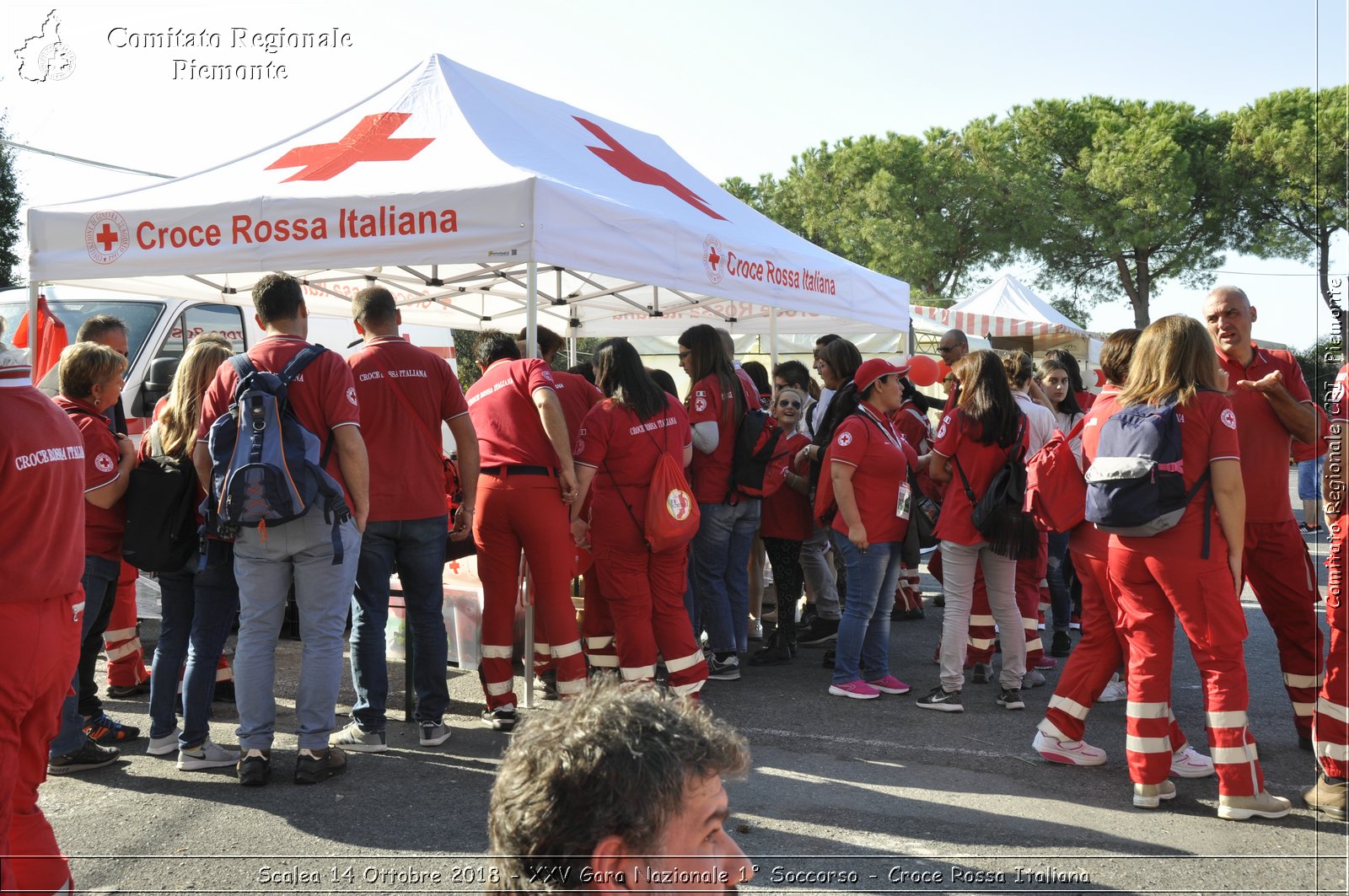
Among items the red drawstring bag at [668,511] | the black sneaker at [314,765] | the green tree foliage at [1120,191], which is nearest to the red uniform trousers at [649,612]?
the red drawstring bag at [668,511]

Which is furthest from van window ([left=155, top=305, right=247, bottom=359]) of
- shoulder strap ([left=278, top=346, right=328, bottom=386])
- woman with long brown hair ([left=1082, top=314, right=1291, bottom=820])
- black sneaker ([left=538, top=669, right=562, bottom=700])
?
woman with long brown hair ([left=1082, top=314, right=1291, bottom=820])

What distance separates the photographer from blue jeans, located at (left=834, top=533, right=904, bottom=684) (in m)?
5.44

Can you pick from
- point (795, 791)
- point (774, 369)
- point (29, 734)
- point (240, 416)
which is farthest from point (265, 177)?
point (795, 791)

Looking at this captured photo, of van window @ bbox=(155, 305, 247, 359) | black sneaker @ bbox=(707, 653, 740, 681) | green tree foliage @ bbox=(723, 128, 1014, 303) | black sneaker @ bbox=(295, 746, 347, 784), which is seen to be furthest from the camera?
green tree foliage @ bbox=(723, 128, 1014, 303)

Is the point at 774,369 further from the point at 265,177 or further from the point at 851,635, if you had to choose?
the point at 265,177

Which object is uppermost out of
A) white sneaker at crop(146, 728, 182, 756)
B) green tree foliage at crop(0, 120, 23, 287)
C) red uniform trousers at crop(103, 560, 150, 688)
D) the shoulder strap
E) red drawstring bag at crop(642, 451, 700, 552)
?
green tree foliage at crop(0, 120, 23, 287)

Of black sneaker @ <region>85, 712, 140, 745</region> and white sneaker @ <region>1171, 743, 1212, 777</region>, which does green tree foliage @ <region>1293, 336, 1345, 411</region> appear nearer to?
white sneaker @ <region>1171, 743, 1212, 777</region>

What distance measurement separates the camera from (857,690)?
218 inches

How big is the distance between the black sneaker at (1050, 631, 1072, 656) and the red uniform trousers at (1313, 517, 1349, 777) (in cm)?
263

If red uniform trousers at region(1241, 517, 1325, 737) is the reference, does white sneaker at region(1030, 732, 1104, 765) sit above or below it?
below

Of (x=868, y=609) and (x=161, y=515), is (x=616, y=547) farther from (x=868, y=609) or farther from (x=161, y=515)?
(x=161, y=515)

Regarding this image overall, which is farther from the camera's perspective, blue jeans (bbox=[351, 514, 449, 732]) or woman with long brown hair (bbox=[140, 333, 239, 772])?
blue jeans (bbox=[351, 514, 449, 732])

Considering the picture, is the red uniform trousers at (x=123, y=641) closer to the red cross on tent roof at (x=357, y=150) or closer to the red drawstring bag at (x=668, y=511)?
the red cross on tent roof at (x=357, y=150)

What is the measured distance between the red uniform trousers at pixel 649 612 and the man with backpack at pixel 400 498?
795 millimetres
